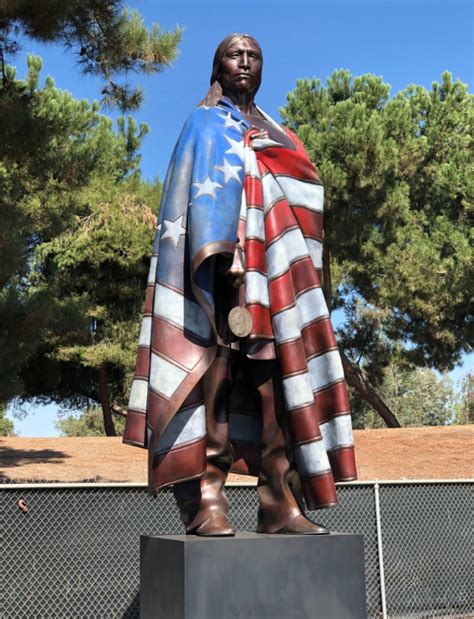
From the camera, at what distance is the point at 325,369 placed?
10.6ft

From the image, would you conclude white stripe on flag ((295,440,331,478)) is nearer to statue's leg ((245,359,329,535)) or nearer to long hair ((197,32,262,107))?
statue's leg ((245,359,329,535))

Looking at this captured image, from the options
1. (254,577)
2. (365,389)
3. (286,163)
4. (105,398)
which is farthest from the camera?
(105,398)

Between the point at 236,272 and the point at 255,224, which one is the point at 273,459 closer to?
the point at 236,272

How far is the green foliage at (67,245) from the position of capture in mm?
9734

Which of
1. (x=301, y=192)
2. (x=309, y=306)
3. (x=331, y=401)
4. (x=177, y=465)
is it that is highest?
(x=301, y=192)

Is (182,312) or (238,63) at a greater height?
(238,63)

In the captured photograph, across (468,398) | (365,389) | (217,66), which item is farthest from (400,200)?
(468,398)

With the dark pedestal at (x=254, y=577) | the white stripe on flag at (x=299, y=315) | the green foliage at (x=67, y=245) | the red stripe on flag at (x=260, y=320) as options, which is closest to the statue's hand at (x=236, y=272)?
the red stripe on flag at (x=260, y=320)

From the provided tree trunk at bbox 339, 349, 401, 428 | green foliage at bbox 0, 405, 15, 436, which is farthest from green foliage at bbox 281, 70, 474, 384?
green foliage at bbox 0, 405, 15, 436

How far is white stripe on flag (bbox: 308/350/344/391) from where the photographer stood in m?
3.22

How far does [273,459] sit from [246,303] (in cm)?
65

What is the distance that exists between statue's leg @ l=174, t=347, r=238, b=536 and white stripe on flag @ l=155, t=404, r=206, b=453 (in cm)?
12

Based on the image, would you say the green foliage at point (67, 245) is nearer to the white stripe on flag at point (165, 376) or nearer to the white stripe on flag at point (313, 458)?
the white stripe on flag at point (165, 376)

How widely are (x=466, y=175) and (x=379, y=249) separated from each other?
8.92 feet
